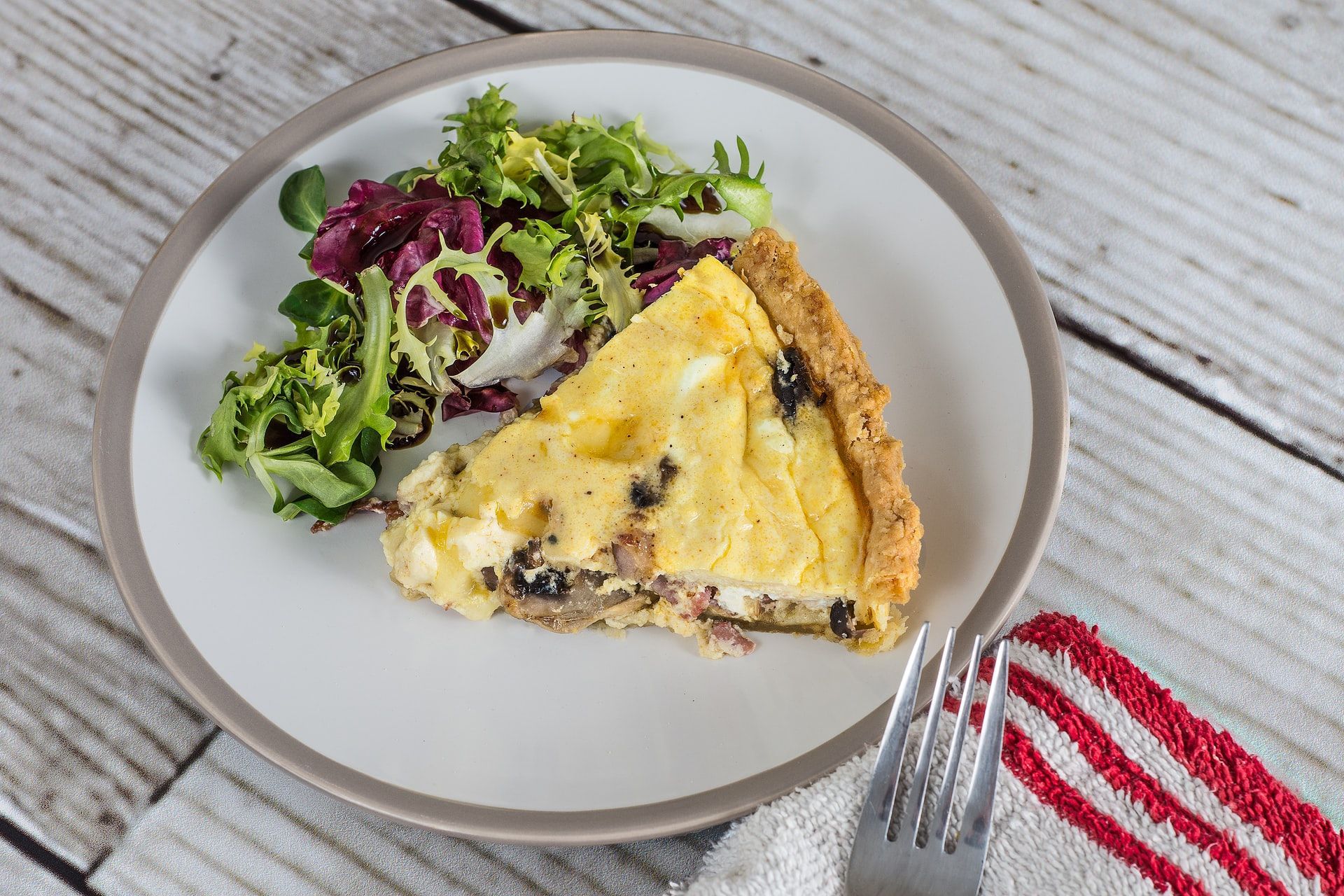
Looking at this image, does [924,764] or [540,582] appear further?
[540,582]

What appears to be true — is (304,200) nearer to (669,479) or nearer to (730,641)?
(669,479)

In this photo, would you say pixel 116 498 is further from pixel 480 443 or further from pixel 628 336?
pixel 628 336

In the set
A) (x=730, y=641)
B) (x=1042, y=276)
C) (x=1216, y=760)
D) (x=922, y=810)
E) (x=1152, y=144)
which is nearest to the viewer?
Result: (x=922, y=810)

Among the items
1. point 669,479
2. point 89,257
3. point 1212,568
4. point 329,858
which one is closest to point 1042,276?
point 1212,568

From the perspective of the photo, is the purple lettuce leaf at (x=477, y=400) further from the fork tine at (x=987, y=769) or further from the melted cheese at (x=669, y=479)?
the fork tine at (x=987, y=769)

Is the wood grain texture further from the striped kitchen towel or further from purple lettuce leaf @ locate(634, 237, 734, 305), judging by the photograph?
purple lettuce leaf @ locate(634, 237, 734, 305)

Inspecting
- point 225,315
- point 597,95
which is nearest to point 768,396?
point 597,95
